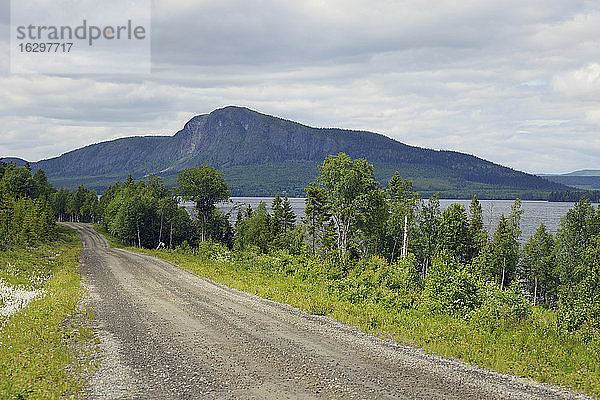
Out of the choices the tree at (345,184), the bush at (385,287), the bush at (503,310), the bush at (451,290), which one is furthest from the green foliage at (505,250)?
the bush at (503,310)

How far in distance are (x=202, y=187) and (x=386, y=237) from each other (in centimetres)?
3051

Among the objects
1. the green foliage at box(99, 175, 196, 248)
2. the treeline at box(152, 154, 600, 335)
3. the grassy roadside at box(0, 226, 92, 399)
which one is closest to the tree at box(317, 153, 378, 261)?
the treeline at box(152, 154, 600, 335)

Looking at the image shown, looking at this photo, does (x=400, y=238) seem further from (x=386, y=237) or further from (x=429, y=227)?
(x=429, y=227)

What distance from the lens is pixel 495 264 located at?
70.3 metres

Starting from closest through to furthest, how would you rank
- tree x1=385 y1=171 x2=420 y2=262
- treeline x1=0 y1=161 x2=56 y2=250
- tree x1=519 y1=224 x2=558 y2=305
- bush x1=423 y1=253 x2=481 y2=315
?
bush x1=423 y1=253 x2=481 y2=315 < treeline x1=0 y1=161 x2=56 y2=250 < tree x1=385 y1=171 x2=420 y2=262 < tree x1=519 y1=224 x2=558 y2=305

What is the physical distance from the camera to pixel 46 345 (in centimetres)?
1270

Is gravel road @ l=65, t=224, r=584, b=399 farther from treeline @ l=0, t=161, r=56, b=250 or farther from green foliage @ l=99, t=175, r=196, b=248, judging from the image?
green foliage @ l=99, t=175, r=196, b=248

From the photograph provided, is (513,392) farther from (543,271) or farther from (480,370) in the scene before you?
(543,271)

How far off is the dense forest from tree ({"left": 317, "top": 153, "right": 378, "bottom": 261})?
12cm

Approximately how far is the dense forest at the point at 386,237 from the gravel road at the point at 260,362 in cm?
447

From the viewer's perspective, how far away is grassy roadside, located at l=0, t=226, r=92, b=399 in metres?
9.72

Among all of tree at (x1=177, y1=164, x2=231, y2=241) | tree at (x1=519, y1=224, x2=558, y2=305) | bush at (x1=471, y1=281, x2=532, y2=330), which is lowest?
tree at (x1=519, y1=224, x2=558, y2=305)

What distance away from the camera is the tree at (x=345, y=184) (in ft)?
162

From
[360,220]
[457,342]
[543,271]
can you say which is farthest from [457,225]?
[457,342]
